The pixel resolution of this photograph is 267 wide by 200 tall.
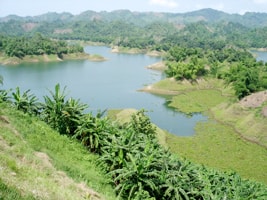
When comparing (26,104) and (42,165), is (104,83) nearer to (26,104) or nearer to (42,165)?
(26,104)

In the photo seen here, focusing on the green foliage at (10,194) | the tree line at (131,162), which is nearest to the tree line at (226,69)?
the tree line at (131,162)

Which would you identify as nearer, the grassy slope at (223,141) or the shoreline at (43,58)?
Result: the grassy slope at (223,141)

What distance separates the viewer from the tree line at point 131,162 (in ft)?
49.8

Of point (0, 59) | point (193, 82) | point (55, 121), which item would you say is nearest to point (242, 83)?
point (193, 82)

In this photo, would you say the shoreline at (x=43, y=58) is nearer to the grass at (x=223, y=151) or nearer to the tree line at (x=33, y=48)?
the tree line at (x=33, y=48)

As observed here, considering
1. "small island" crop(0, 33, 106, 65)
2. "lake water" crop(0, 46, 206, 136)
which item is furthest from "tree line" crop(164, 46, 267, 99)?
"small island" crop(0, 33, 106, 65)

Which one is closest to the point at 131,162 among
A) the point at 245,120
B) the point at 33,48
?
the point at 245,120

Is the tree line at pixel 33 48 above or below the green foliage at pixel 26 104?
below

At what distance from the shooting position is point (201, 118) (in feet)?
202

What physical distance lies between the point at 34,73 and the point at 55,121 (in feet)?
280

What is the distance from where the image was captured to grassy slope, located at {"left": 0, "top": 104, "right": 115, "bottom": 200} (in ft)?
35.1

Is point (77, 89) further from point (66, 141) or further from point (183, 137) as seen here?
A: point (66, 141)

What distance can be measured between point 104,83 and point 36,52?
49666 millimetres

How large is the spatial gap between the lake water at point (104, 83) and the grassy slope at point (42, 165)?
94.5ft
